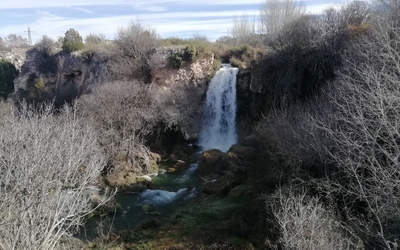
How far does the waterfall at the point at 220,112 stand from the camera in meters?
Result: 28.4

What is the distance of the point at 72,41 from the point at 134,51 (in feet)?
35.7

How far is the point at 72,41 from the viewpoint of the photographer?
124 feet

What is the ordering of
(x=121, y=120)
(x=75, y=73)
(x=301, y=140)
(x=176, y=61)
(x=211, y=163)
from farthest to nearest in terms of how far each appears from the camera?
(x=75, y=73) < (x=176, y=61) < (x=211, y=163) < (x=121, y=120) < (x=301, y=140)

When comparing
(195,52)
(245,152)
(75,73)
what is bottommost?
(245,152)

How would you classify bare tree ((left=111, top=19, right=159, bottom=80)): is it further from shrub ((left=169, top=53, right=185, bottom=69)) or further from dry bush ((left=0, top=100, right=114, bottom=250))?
dry bush ((left=0, top=100, right=114, bottom=250))

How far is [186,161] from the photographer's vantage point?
2528cm

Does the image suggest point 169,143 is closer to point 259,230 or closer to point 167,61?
point 167,61

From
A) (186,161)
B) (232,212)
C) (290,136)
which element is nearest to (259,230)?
(232,212)

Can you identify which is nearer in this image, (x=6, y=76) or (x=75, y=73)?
(x=75, y=73)

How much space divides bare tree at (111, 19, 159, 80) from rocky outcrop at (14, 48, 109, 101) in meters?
2.08

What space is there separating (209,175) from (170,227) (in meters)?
7.17

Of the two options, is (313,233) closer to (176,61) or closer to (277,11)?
(176,61)

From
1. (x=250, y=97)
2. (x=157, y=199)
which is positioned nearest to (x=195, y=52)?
(x=250, y=97)

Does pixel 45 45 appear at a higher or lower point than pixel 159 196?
higher
